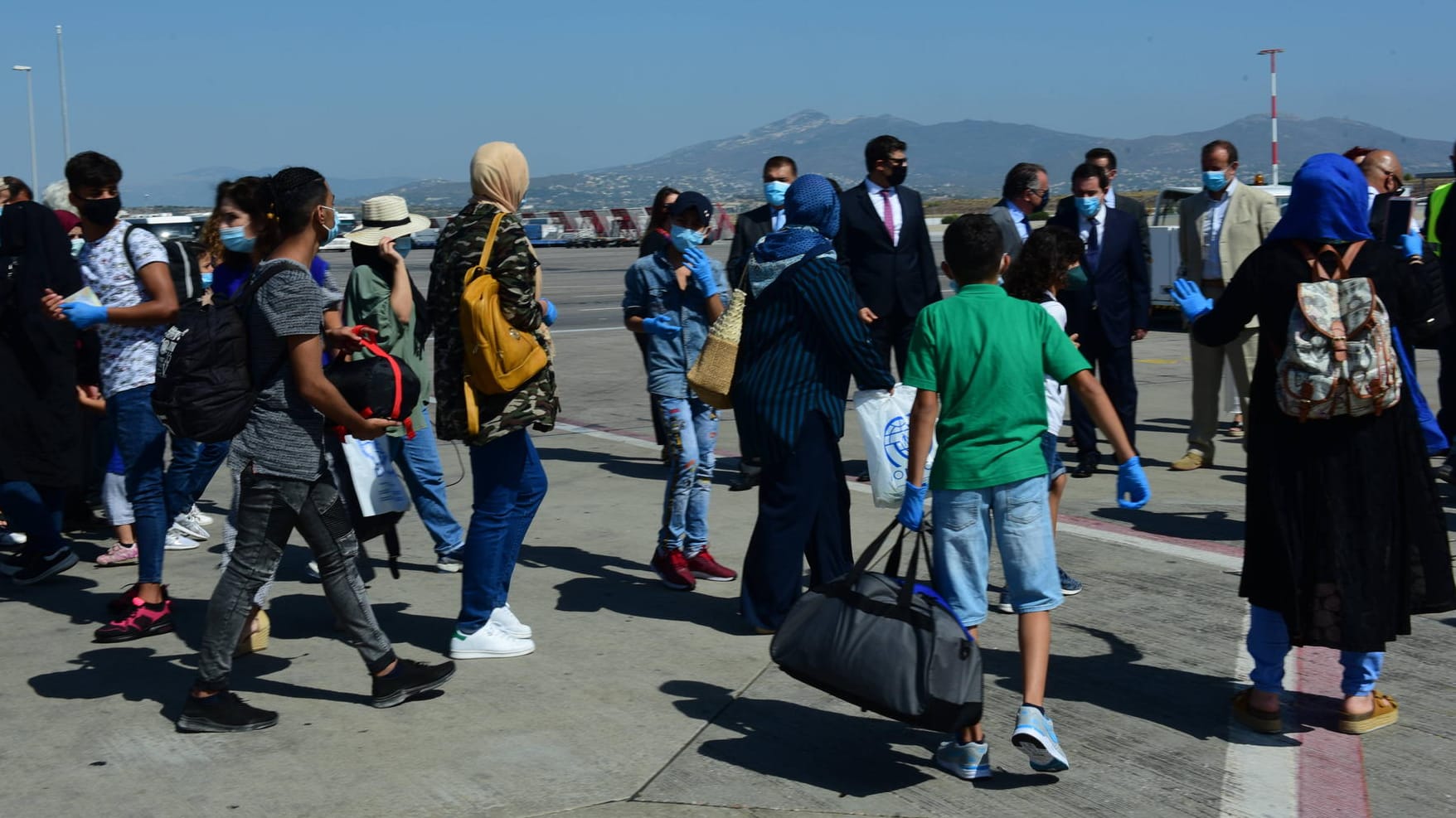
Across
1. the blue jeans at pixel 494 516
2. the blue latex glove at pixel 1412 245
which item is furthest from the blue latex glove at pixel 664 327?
the blue latex glove at pixel 1412 245

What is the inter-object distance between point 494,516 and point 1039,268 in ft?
7.58

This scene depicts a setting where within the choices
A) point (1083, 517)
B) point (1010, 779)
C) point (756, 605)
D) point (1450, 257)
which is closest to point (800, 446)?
point (756, 605)

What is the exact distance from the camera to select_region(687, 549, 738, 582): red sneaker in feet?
21.2

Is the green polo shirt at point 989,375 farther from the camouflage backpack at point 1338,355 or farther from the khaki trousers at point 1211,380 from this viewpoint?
the khaki trousers at point 1211,380

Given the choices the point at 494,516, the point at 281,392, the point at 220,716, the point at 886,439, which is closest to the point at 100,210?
the point at 281,392

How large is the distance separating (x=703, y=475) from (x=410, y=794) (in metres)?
2.73

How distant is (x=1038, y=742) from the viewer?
3.98 metres

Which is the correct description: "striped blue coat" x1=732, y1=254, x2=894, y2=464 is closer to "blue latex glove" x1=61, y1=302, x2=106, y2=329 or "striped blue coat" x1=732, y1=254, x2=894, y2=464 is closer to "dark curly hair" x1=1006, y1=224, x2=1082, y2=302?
"dark curly hair" x1=1006, y1=224, x2=1082, y2=302

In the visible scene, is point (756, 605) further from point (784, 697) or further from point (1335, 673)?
point (1335, 673)

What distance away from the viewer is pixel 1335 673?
199 inches

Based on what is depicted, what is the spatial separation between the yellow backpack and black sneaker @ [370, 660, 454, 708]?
0.86m

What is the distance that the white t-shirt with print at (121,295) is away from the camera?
5891 millimetres

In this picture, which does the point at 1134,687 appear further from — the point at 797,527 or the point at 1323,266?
the point at 1323,266

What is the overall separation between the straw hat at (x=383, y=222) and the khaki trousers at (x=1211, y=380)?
5.14 metres
